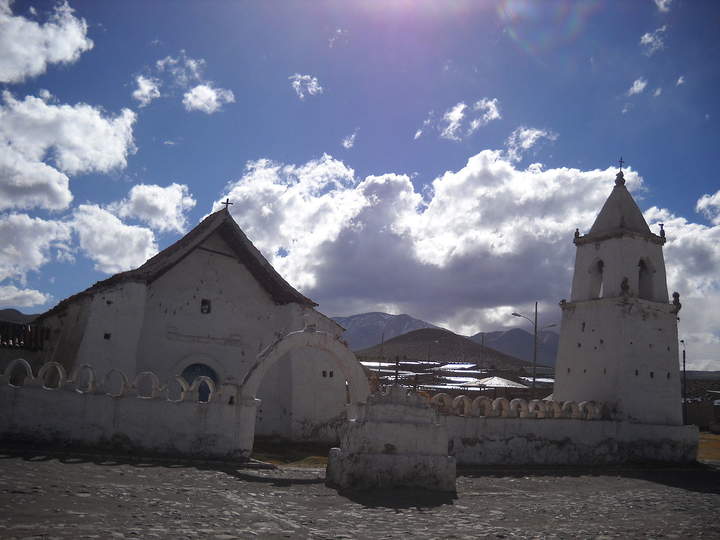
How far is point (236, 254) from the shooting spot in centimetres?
2164

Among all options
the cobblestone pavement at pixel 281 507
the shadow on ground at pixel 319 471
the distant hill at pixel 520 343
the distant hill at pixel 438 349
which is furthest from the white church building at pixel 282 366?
the distant hill at pixel 520 343

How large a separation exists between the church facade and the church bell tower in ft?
29.4

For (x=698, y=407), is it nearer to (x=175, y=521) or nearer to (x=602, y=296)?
(x=602, y=296)

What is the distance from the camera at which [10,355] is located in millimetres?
21609

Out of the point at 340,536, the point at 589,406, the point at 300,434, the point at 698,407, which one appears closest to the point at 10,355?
the point at 300,434

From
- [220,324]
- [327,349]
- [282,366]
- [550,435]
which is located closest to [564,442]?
[550,435]

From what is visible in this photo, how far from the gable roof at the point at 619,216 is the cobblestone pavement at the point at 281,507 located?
11258mm

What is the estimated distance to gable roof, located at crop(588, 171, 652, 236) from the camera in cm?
2358

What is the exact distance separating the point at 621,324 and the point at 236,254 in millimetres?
13761

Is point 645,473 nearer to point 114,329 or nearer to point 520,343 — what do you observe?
point 114,329

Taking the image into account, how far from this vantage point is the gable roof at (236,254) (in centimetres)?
1962

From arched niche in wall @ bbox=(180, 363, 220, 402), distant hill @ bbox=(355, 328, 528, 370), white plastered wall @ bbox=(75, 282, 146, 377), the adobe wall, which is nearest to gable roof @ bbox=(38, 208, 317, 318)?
white plastered wall @ bbox=(75, 282, 146, 377)

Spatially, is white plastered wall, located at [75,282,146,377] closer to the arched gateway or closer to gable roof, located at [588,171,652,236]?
the arched gateway

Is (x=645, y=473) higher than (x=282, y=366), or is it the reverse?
(x=282, y=366)
